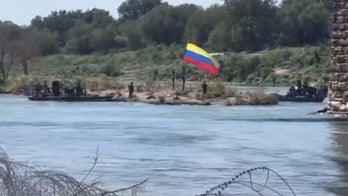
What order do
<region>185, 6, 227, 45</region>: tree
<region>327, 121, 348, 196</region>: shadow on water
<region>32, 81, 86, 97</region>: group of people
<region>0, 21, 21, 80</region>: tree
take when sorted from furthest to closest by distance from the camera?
<region>185, 6, 227, 45</region>: tree → <region>0, 21, 21, 80</region>: tree → <region>32, 81, 86, 97</region>: group of people → <region>327, 121, 348, 196</region>: shadow on water

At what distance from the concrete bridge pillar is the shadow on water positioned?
0.87m

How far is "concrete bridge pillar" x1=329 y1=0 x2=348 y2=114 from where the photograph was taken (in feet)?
130

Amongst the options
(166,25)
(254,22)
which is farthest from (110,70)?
(166,25)

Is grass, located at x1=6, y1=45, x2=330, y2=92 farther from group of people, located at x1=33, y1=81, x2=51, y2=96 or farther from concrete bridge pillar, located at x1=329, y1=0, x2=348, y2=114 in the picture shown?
concrete bridge pillar, located at x1=329, y1=0, x2=348, y2=114

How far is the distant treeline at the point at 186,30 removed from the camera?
115562 mm

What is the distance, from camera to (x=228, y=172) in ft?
78.5

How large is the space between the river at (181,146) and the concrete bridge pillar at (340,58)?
901mm

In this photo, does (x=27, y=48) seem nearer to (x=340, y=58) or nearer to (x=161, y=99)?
(x=161, y=99)

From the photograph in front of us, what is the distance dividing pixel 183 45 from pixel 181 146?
93.8m

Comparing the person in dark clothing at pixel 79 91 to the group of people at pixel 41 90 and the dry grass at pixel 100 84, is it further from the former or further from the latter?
the dry grass at pixel 100 84

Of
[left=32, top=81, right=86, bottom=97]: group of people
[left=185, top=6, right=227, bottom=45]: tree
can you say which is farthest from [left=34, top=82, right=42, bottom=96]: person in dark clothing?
[left=185, top=6, right=227, bottom=45]: tree

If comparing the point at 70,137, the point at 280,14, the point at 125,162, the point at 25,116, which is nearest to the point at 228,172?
the point at 125,162

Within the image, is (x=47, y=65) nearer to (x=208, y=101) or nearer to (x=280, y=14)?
(x=280, y=14)

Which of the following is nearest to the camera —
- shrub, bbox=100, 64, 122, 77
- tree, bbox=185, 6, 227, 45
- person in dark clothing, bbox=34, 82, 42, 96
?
person in dark clothing, bbox=34, 82, 42, 96
